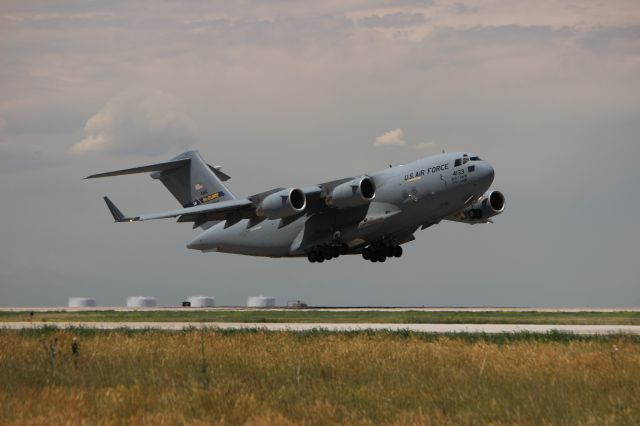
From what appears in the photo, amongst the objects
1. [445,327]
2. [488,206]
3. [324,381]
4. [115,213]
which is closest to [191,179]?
[115,213]

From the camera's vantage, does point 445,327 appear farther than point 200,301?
No

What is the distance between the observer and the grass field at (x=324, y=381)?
1295 cm

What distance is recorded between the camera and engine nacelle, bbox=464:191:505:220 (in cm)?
5091

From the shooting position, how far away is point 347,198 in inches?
1886

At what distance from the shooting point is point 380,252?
169ft

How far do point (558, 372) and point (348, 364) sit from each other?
3.84m

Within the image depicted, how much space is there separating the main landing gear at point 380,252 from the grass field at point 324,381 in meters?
27.6

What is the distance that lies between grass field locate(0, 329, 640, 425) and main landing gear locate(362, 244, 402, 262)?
90.6 feet

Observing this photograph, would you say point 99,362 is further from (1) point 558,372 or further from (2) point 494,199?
(2) point 494,199

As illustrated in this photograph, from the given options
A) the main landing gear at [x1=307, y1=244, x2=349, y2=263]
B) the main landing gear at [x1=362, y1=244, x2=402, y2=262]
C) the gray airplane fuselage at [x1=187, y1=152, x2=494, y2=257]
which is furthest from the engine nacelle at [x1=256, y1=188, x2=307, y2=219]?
the main landing gear at [x1=362, y1=244, x2=402, y2=262]

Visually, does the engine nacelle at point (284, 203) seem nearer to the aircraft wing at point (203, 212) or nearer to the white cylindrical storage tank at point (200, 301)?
the aircraft wing at point (203, 212)

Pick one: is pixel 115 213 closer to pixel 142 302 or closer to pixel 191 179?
pixel 191 179

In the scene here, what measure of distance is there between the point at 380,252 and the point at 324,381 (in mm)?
35363

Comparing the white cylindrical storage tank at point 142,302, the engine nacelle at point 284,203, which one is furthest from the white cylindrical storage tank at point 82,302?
the engine nacelle at point 284,203
